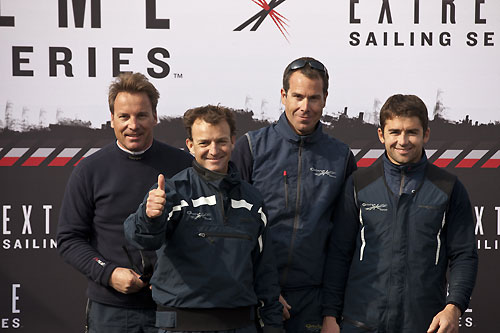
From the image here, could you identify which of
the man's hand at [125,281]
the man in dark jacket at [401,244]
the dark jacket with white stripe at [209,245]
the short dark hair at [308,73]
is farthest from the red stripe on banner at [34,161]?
the man in dark jacket at [401,244]

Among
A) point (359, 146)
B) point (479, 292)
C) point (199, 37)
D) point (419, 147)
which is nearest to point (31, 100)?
point (199, 37)

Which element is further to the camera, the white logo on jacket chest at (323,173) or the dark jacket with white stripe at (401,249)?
the white logo on jacket chest at (323,173)

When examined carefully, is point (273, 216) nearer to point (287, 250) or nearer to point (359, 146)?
point (287, 250)

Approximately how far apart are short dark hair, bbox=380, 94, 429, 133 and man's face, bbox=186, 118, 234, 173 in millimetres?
690

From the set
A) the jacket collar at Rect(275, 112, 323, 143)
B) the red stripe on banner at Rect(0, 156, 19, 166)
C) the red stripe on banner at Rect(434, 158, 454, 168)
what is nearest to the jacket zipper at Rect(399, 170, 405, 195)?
the jacket collar at Rect(275, 112, 323, 143)

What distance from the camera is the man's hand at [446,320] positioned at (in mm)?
2539

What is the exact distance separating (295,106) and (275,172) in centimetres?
30

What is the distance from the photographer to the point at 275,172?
9.30ft

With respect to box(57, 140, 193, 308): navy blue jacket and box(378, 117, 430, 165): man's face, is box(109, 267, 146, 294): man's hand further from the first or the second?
box(378, 117, 430, 165): man's face

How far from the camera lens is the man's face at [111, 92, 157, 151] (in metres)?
2.71

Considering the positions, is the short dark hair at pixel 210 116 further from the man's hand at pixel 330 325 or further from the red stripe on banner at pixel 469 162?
the red stripe on banner at pixel 469 162

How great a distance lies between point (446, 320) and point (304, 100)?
1.05m

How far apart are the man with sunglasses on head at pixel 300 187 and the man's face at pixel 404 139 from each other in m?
0.28

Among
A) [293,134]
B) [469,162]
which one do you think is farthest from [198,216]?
[469,162]
